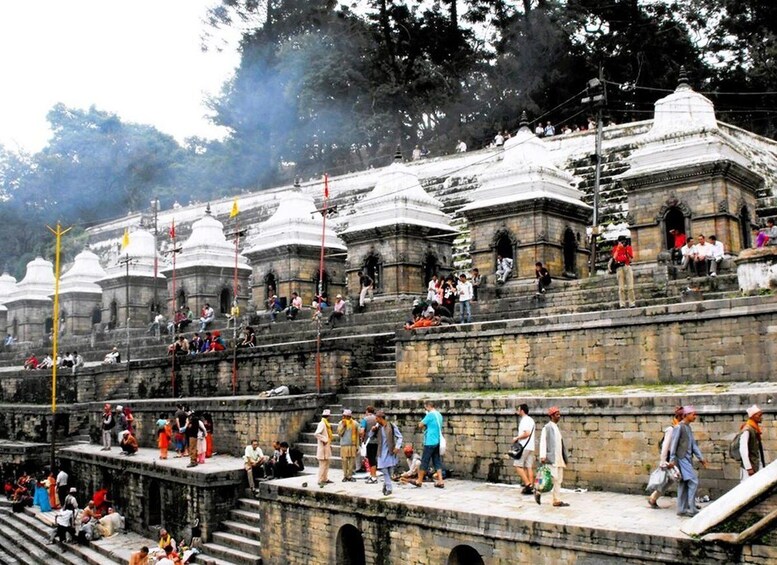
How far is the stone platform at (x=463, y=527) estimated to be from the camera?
7918 mm

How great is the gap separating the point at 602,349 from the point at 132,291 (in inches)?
879

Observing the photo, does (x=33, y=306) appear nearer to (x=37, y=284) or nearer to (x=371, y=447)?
(x=37, y=284)

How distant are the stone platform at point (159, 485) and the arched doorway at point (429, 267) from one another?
819 cm

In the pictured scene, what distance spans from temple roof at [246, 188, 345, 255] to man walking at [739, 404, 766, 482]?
17.5 meters

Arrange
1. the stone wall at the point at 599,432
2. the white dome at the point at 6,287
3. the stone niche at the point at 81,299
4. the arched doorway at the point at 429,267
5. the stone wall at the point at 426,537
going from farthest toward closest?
the white dome at the point at 6,287 → the stone niche at the point at 81,299 → the arched doorway at the point at 429,267 → the stone wall at the point at 599,432 → the stone wall at the point at 426,537

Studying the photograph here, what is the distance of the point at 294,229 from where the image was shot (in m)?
25.0

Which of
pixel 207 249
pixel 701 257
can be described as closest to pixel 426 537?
pixel 701 257

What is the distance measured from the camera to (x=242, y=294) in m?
30.6

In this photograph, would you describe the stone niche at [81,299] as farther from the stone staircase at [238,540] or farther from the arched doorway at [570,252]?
the stone staircase at [238,540]

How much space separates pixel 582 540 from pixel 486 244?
39.9 ft

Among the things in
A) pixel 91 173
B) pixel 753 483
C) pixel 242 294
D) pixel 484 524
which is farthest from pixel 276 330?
pixel 91 173

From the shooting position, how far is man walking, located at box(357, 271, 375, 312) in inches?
805

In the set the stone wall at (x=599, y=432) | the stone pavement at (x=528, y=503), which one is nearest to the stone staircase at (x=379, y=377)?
the stone wall at (x=599, y=432)

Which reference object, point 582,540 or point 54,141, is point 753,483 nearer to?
point 582,540
